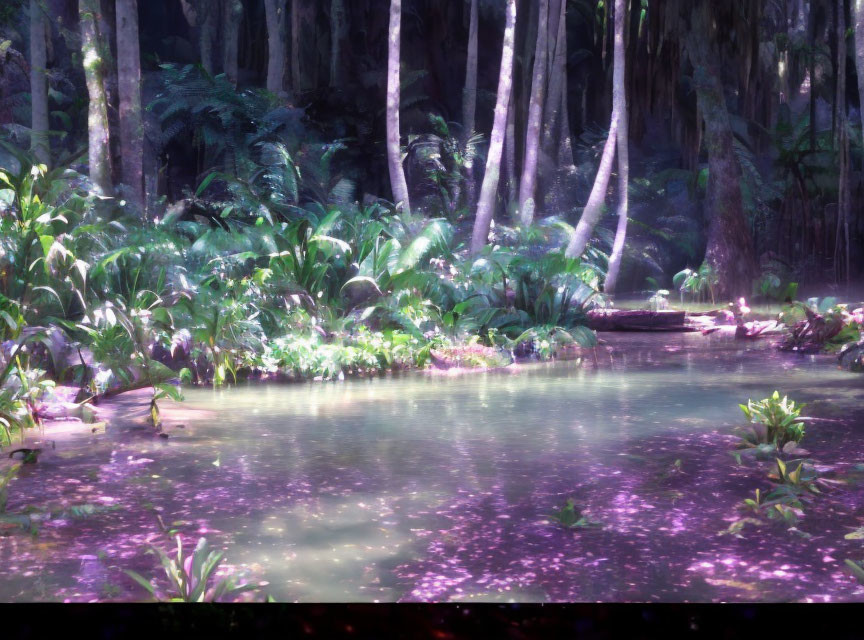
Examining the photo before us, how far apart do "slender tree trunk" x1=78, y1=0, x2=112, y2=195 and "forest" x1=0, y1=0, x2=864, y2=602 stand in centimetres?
4

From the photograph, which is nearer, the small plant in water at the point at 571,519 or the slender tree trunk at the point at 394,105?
the small plant in water at the point at 571,519

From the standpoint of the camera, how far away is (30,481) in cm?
473

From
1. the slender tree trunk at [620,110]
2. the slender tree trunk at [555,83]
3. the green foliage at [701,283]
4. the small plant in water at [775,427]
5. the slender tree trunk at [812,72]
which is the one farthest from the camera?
the slender tree trunk at [555,83]

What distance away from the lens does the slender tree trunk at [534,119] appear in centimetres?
1892

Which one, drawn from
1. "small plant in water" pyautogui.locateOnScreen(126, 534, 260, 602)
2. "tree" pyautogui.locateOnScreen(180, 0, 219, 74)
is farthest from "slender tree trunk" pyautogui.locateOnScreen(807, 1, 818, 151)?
"small plant in water" pyautogui.locateOnScreen(126, 534, 260, 602)

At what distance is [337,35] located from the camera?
2527 centimetres

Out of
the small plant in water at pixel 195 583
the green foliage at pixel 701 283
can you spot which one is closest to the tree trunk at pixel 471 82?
the green foliage at pixel 701 283

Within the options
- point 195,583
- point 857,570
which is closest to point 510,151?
point 857,570

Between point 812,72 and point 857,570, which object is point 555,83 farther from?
point 857,570

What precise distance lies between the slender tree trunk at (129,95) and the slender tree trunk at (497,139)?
6040 mm

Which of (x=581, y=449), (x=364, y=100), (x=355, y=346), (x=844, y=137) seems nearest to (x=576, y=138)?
(x=364, y=100)

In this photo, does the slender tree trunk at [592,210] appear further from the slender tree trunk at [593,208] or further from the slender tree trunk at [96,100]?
the slender tree trunk at [96,100]

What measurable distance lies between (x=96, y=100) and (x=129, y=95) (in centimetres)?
85
